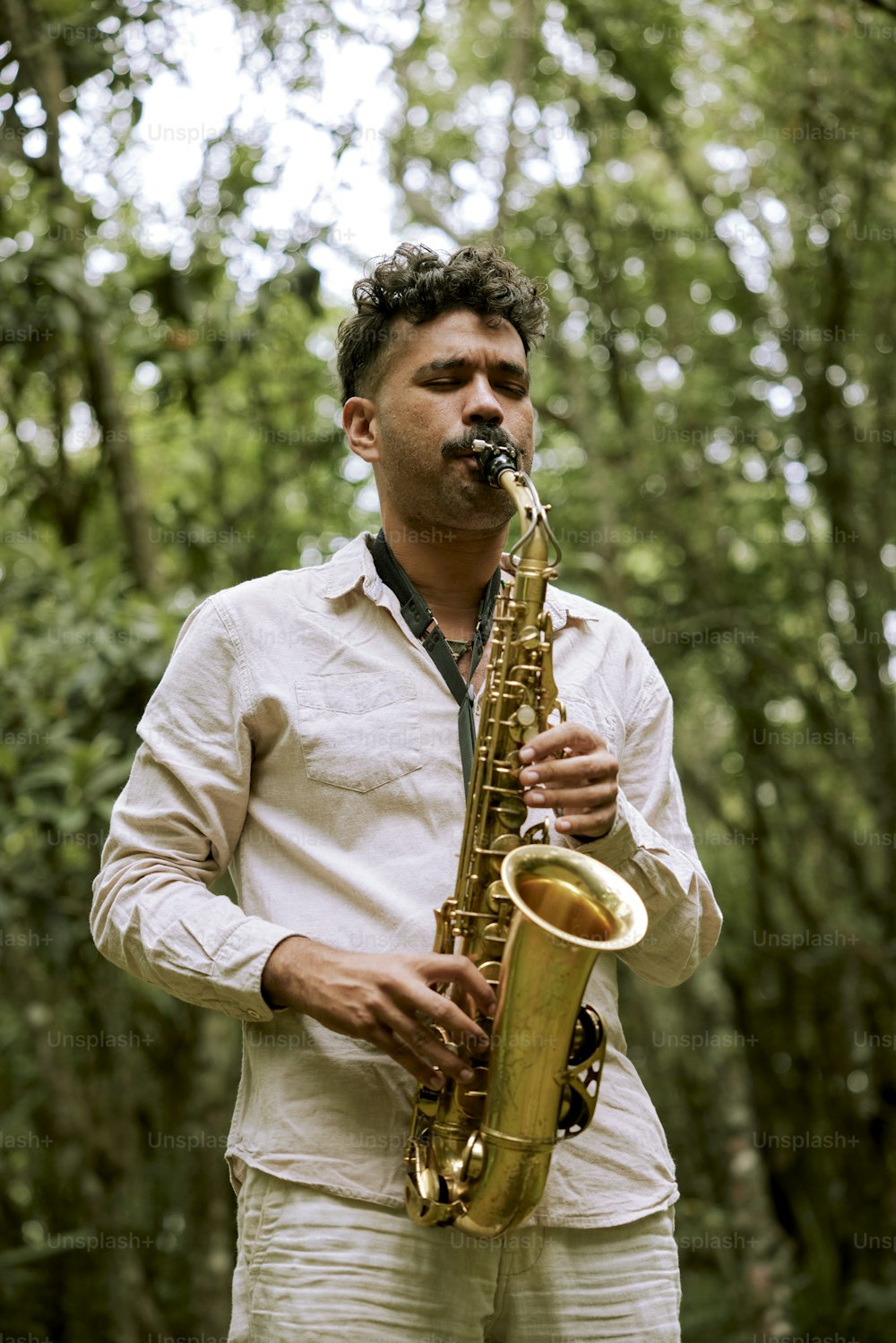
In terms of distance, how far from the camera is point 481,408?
2.43 metres

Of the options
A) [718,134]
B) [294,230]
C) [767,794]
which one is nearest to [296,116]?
[294,230]

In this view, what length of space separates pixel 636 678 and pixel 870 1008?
572cm

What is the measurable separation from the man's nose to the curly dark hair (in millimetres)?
187

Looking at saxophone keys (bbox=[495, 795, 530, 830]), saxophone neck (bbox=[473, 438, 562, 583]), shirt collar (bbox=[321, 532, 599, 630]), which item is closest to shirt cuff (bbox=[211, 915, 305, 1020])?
saxophone keys (bbox=[495, 795, 530, 830])

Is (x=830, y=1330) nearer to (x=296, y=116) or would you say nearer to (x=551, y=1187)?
(x=551, y=1187)

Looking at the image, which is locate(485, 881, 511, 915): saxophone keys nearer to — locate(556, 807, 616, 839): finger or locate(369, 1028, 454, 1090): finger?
locate(556, 807, 616, 839): finger

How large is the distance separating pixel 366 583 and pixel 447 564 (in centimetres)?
18

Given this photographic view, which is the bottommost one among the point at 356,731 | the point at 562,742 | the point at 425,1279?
the point at 425,1279

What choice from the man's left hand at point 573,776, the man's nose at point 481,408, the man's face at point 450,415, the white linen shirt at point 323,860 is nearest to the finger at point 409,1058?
the white linen shirt at point 323,860

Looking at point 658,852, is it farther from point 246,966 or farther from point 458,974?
point 246,966

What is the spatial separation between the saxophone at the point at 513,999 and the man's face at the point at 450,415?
398 millimetres

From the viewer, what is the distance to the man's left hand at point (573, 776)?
6.70ft

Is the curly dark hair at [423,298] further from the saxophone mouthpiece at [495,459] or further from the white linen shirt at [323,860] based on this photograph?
the white linen shirt at [323,860]

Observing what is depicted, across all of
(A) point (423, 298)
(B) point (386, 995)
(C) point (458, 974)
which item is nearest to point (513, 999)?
(C) point (458, 974)
